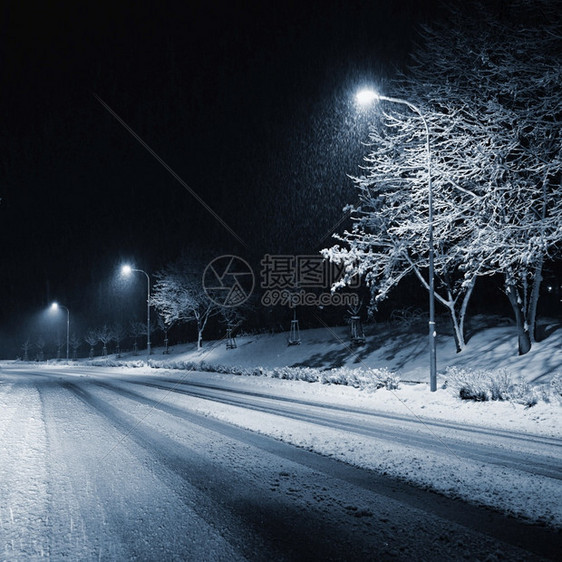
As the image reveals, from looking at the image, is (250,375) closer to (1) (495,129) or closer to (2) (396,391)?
(2) (396,391)

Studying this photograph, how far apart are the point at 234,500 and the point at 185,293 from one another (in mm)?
44729

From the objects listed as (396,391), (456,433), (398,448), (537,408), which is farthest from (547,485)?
(396,391)

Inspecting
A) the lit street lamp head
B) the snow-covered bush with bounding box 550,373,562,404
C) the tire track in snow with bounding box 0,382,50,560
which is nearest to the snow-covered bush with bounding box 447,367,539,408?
the snow-covered bush with bounding box 550,373,562,404

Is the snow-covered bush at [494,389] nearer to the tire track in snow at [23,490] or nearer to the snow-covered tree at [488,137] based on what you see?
the snow-covered tree at [488,137]

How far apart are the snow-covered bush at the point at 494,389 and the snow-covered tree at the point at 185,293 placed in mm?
37545

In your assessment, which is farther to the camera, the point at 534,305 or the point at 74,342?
the point at 74,342

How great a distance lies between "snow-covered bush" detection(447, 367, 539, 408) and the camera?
11375 millimetres

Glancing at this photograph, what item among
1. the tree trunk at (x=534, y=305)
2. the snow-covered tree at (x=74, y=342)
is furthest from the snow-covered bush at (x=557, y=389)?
the snow-covered tree at (x=74, y=342)

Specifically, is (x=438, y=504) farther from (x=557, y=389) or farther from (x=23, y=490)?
(x=557, y=389)

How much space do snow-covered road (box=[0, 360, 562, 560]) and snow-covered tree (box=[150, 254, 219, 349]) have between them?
129 feet

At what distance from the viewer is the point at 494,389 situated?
12.2 meters

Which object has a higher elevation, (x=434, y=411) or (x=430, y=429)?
(x=430, y=429)

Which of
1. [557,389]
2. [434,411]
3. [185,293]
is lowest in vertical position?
[434,411]

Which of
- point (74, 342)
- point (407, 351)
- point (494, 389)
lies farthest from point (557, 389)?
point (74, 342)
